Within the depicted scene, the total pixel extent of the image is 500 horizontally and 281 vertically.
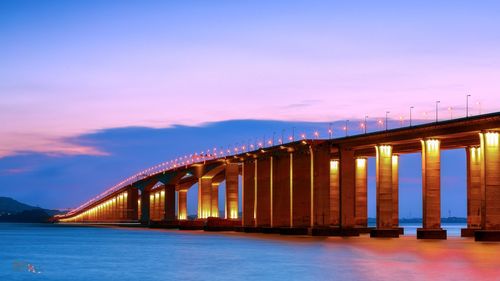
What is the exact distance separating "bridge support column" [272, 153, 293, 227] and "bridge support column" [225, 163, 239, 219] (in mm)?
22554

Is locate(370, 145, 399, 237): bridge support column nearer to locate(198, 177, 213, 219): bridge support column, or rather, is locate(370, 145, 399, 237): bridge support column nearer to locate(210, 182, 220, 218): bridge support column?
locate(198, 177, 213, 219): bridge support column

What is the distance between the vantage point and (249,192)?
143m

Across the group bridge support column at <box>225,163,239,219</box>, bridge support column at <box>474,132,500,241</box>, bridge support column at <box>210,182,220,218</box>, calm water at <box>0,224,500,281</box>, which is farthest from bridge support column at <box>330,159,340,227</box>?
bridge support column at <box>210,182,220,218</box>

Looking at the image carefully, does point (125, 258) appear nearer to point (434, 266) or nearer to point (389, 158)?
point (434, 266)

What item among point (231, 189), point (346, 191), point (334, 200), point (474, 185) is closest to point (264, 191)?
point (231, 189)

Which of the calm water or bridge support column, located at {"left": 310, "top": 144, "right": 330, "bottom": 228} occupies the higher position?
bridge support column, located at {"left": 310, "top": 144, "right": 330, "bottom": 228}

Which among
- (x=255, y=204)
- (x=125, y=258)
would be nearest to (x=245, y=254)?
(x=125, y=258)

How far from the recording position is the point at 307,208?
118625 millimetres

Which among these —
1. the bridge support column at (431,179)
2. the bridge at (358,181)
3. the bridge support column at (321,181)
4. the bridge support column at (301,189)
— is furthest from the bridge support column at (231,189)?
the bridge support column at (431,179)

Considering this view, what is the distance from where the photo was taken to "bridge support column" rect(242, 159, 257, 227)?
468 ft

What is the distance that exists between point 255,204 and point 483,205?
5398 centimetres

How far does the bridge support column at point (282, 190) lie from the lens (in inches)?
4973

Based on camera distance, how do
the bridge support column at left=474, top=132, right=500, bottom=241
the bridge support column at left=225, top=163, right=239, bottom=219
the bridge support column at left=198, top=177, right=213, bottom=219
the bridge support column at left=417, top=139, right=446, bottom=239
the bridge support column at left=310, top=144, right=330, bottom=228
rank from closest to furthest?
1. the bridge support column at left=474, top=132, right=500, bottom=241
2. the bridge support column at left=417, top=139, right=446, bottom=239
3. the bridge support column at left=310, top=144, right=330, bottom=228
4. the bridge support column at left=225, top=163, right=239, bottom=219
5. the bridge support column at left=198, top=177, right=213, bottom=219

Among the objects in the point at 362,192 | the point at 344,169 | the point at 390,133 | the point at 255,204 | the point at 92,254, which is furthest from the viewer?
the point at 255,204
